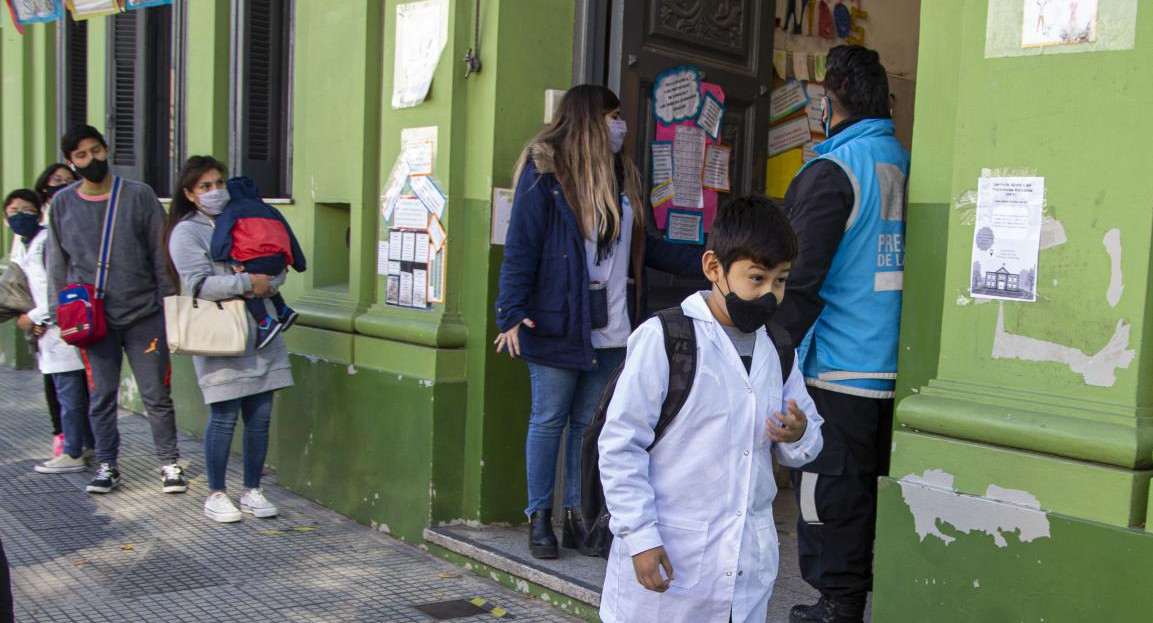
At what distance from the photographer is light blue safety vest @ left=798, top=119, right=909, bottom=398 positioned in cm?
372

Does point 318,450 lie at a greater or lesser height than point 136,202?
lesser

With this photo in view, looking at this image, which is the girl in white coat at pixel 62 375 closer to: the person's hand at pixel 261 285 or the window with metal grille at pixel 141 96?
the person's hand at pixel 261 285

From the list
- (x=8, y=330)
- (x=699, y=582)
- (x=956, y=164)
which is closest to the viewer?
(x=699, y=582)

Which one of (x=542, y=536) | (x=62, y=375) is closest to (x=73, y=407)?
(x=62, y=375)

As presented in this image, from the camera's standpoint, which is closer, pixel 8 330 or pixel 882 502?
pixel 882 502

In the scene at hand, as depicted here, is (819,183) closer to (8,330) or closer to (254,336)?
(254,336)

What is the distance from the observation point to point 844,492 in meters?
3.78

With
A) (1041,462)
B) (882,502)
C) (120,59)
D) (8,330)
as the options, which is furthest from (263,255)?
(8,330)

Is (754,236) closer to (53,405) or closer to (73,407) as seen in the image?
(73,407)

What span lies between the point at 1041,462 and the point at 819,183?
3.83 ft

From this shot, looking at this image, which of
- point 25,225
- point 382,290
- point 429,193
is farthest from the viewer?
point 25,225

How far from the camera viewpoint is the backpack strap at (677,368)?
104 inches

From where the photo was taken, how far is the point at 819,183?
3.73m

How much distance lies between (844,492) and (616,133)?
1.81 meters
